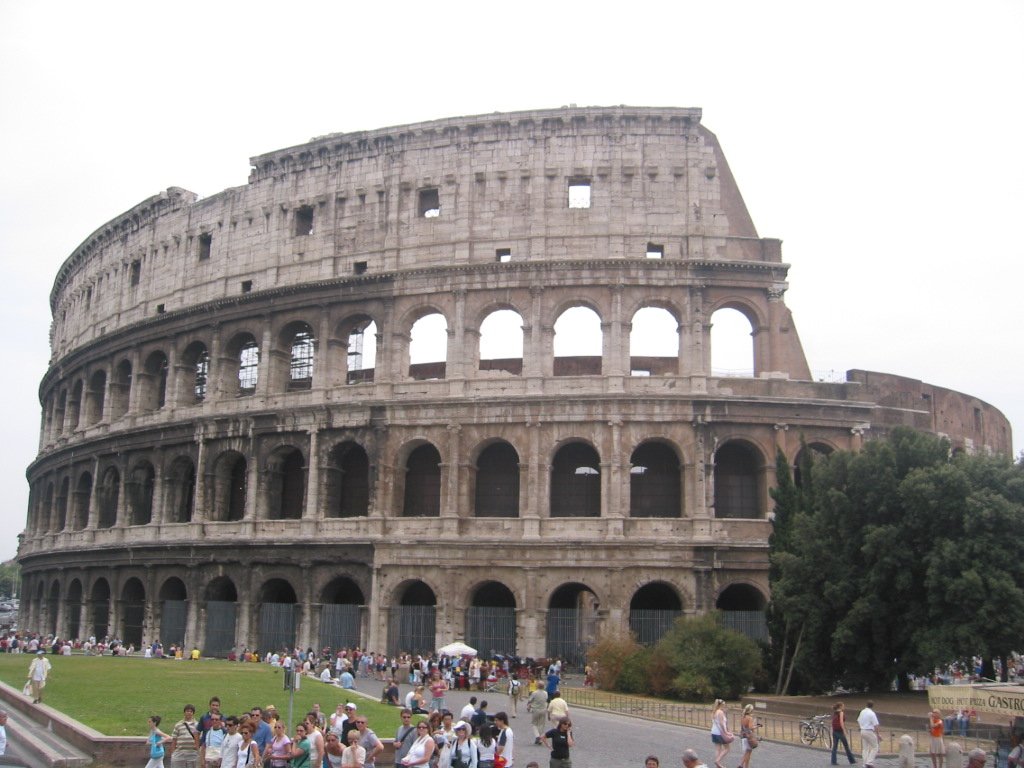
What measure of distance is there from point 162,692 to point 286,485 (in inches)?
617

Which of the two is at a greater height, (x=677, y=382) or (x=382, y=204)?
(x=382, y=204)

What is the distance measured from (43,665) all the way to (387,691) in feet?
22.2

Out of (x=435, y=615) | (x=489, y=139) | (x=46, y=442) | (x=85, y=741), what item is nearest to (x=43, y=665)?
(x=85, y=741)

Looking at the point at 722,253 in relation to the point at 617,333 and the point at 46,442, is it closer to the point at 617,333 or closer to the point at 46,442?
the point at 617,333

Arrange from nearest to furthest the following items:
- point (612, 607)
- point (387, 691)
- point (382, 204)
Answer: point (387, 691), point (612, 607), point (382, 204)

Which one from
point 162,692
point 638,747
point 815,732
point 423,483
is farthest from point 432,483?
point 638,747

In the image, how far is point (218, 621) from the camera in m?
34.9

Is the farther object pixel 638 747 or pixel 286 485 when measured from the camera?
pixel 286 485

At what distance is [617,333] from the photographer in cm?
3228

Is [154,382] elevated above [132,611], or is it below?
above

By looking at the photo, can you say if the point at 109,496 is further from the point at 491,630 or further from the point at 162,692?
the point at 162,692

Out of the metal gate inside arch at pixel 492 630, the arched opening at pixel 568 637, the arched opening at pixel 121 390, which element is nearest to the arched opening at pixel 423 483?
the metal gate inside arch at pixel 492 630

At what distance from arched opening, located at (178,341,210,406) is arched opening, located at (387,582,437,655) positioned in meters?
12.0

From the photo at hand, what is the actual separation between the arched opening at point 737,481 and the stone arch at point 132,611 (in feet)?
69.8
